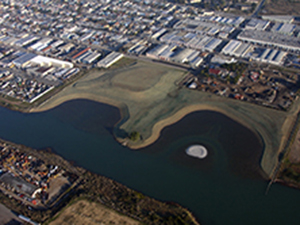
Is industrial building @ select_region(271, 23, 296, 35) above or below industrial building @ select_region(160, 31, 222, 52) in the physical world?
above

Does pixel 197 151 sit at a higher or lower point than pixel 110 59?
lower

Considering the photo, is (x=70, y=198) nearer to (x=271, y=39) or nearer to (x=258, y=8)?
(x=271, y=39)

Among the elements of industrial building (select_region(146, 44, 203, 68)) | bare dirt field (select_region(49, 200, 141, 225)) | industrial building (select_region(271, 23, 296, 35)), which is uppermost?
industrial building (select_region(271, 23, 296, 35))

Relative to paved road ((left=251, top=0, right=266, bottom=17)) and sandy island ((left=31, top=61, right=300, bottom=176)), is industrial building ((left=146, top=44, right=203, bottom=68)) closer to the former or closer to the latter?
sandy island ((left=31, top=61, right=300, bottom=176))

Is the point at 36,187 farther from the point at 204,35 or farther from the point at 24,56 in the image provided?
the point at 204,35

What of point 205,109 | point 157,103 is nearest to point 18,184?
point 157,103

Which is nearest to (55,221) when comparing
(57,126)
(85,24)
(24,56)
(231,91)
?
(57,126)

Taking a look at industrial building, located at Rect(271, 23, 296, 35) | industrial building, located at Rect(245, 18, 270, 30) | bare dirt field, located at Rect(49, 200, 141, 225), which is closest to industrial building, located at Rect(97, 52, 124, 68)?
bare dirt field, located at Rect(49, 200, 141, 225)
